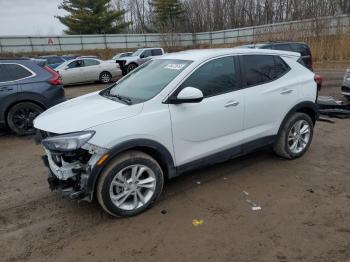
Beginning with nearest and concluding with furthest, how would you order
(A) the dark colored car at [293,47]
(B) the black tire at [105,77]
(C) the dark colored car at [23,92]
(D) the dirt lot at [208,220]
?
(D) the dirt lot at [208,220] < (C) the dark colored car at [23,92] < (A) the dark colored car at [293,47] < (B) the black tire at [105,77]

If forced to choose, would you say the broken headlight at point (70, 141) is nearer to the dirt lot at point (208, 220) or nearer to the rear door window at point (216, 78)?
the dirt lot at point (208, 220)

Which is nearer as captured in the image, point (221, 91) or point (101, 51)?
point (221, 91)

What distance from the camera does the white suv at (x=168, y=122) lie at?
3324 mm

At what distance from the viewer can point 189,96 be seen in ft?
11.7

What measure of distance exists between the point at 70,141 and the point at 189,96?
4.38 feet

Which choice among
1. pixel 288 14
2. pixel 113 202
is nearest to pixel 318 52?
pixel 113 202

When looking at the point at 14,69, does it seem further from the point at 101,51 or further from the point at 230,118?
the point at 101,51

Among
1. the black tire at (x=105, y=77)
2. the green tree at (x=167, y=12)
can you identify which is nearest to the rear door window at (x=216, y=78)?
the black tire at (x=105, y=77)

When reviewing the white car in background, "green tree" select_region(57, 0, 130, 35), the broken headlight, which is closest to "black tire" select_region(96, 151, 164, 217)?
the broken headlight

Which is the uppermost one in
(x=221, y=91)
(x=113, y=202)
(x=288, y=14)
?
(x=288, y=14)

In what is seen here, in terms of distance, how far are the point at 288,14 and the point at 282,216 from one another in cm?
5432

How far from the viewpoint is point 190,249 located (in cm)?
304

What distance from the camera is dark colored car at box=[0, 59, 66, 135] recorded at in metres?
7.01

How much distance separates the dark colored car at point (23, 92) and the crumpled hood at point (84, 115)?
3.56m
